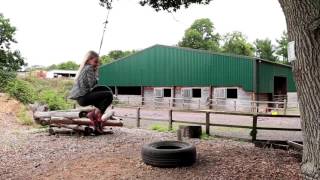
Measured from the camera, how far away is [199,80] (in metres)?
36.8

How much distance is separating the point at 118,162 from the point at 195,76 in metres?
29.0

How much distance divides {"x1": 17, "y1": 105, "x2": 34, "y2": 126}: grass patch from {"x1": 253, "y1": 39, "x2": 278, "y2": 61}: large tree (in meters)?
63.7

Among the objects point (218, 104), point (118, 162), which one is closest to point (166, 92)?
point (218, 104)

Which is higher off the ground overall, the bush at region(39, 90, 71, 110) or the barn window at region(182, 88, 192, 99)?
the barn window at region(182, 88, 192, 99)

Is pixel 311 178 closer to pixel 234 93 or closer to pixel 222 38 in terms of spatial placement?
pixel 234 93

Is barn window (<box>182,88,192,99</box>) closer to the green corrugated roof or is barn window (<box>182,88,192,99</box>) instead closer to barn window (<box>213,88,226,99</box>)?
the green corrugated roof

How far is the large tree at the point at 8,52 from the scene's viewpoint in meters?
29.3

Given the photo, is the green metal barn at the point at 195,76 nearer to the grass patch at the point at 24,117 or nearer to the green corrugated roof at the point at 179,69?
the green corrugated roof at the point at 179,69

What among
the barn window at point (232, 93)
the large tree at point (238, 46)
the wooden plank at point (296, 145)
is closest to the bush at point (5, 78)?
the barn window at point (232, 93)

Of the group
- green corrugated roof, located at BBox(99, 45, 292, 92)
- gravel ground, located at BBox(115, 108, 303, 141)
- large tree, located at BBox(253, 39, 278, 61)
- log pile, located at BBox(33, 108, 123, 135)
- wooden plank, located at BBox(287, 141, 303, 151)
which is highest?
large tree, located at BBox(253, 39, 278, 61)

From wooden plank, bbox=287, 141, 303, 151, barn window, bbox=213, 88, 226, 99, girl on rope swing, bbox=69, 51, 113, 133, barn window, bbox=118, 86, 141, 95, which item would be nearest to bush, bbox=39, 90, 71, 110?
wooden plank, bbox=287, 141, 303, 151

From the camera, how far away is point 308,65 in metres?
4.84

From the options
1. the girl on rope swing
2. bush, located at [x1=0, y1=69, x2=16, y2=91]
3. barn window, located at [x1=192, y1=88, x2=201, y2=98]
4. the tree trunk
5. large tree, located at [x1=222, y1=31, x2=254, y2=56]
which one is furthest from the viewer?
large tree, located at [x1=222, y1=31, x2=254, y2=56]

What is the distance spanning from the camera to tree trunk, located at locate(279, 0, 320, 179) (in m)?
4.80
